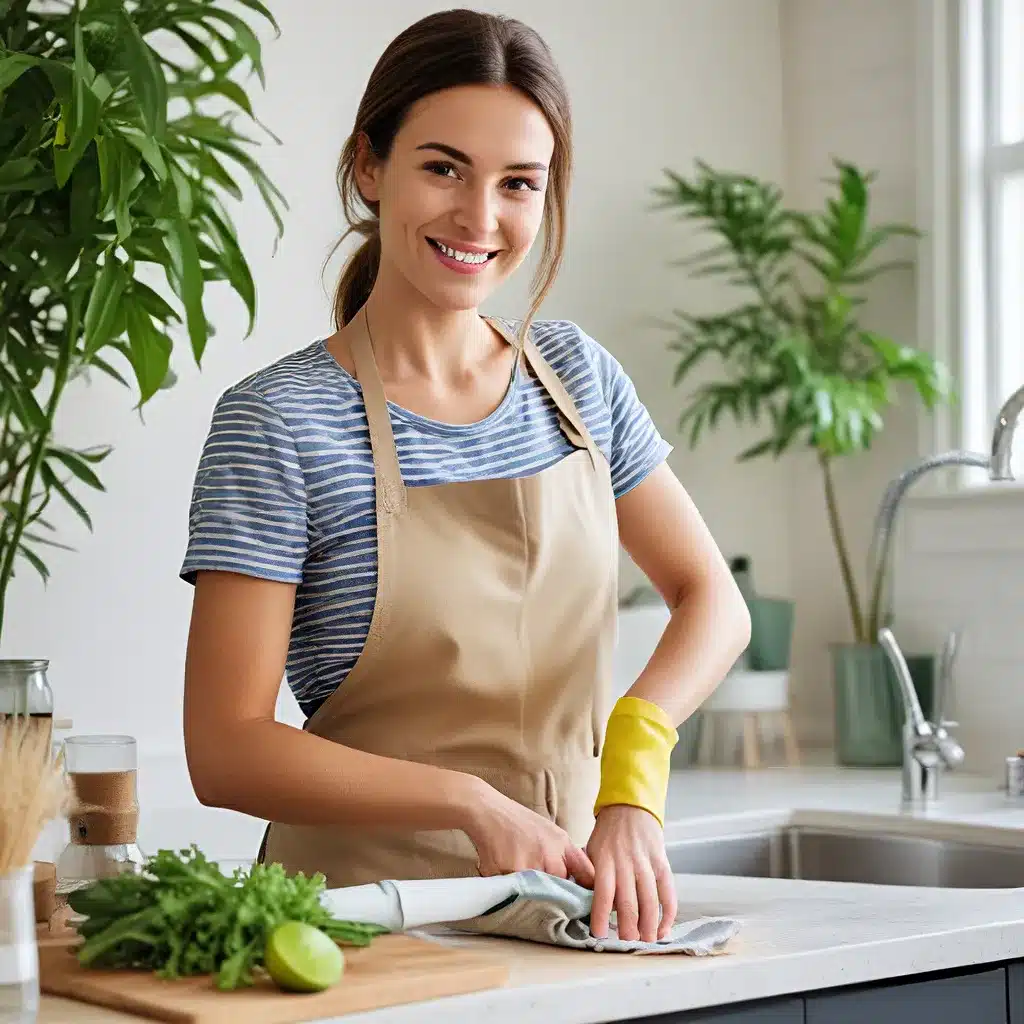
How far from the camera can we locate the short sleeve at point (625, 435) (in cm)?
162

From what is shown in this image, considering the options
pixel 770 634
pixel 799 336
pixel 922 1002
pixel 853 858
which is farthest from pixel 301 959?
pixel 799 336

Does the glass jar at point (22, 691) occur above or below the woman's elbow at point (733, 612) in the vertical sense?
below

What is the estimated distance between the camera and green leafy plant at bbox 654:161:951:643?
346 centimetres

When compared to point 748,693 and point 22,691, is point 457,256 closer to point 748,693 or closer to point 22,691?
point 22,691

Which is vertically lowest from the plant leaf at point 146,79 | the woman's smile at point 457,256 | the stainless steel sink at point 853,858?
the stainless steel sink at point 853,858

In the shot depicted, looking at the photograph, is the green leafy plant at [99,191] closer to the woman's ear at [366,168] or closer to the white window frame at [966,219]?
the woman's ear at [366,168]

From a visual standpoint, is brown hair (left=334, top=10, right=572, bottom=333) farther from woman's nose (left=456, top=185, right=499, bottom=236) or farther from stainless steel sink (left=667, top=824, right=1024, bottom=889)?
stainless steel sink (left=667, top=824, right=1024, bottom=889)

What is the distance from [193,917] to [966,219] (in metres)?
2.76

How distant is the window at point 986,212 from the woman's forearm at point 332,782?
7.88 feet

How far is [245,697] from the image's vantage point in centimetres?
131

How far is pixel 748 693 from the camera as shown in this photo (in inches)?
135

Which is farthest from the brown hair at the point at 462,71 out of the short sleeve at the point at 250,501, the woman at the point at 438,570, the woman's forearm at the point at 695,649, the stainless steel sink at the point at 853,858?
the stainless steel sink at the point at 853,858

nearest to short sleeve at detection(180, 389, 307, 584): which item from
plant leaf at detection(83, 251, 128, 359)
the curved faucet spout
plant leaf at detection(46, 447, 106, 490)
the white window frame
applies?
plant leaf at detection(83, 251, 128, 359)

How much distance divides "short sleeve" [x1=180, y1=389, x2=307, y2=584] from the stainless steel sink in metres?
1.24
